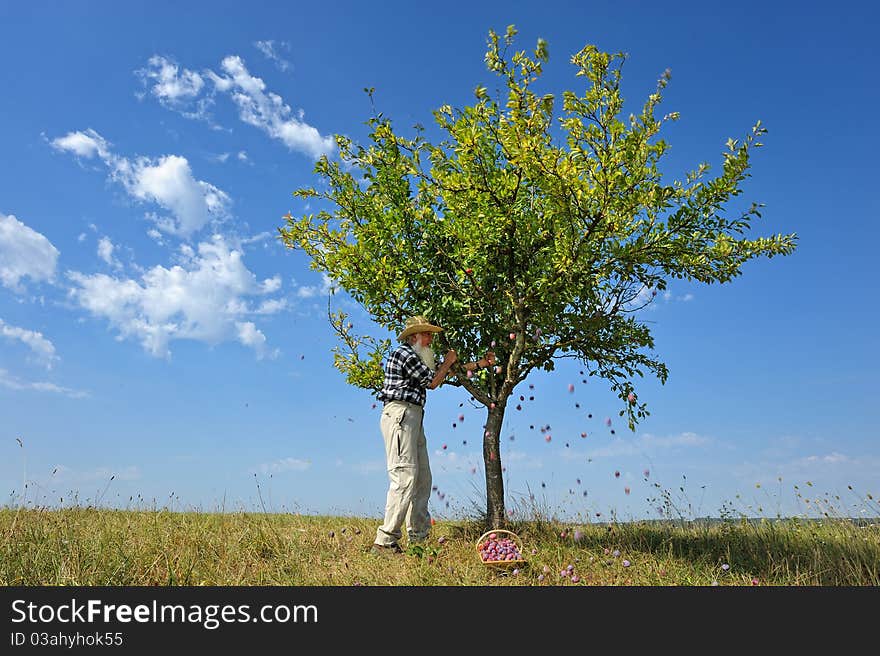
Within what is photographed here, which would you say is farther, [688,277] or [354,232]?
[354,232]

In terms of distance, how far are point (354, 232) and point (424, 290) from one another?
146cm

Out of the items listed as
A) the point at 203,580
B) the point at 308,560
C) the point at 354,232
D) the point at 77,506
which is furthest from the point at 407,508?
the point at 77,506

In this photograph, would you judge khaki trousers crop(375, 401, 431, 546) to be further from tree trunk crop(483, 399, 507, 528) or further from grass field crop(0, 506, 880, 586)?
tree trunk crop(483, 399, 507, 528)

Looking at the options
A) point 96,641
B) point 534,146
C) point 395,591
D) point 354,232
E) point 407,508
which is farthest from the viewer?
point 354,232

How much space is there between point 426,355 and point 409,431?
1.11m

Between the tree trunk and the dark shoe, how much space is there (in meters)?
1.75

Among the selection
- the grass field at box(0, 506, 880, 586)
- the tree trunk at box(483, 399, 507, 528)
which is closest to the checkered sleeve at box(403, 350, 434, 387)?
the tree trunk at box(483, 399, 507, 528)

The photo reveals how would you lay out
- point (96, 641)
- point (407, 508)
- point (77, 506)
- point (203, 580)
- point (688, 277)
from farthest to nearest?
point (77, 506) → point (688, 277) → point (407, 508) → point (203, 580) → point (96, 641)

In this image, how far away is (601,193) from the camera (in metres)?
8.85

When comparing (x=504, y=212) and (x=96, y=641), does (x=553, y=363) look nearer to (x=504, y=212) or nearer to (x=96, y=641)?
(x=504, y=212)

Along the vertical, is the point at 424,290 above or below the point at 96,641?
above

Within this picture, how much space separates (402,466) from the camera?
9.20 m

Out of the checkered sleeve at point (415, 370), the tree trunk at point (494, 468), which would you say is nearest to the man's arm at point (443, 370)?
the checkered sleeve at point (415, 370)

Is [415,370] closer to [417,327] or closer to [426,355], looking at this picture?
[426,355]
